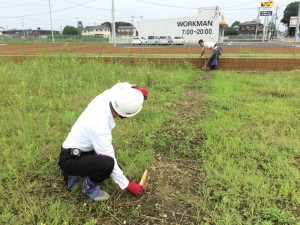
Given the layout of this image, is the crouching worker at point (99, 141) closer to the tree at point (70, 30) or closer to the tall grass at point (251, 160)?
the tall grass at point (251, 160)

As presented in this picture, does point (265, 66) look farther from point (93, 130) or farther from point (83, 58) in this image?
point (93, 130)

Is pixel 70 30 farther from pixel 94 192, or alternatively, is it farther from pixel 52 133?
pixel 94 192

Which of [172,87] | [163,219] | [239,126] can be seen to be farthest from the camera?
[172,87]

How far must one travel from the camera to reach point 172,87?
20.2 ft

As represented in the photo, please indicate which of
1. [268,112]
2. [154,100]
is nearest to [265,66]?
[268,112]

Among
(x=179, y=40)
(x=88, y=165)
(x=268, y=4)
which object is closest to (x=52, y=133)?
(x=88, y=165)

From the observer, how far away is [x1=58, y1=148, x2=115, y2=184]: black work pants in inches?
83.2

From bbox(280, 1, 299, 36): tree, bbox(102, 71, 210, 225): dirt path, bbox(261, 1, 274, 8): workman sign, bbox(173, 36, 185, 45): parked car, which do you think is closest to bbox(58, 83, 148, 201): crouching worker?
bbox(102, 71, 210, 225): dirt path

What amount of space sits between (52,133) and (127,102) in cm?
194

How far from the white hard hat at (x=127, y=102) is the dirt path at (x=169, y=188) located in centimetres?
89

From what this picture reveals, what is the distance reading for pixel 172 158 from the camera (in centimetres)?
306

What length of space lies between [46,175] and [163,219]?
1329mm

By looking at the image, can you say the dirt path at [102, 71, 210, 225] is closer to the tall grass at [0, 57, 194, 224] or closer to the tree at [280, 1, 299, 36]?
the tall grass at [0, 57, 194, 224]

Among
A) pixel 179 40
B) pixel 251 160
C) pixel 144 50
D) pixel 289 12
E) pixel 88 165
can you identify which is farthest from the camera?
pixel 289 12
